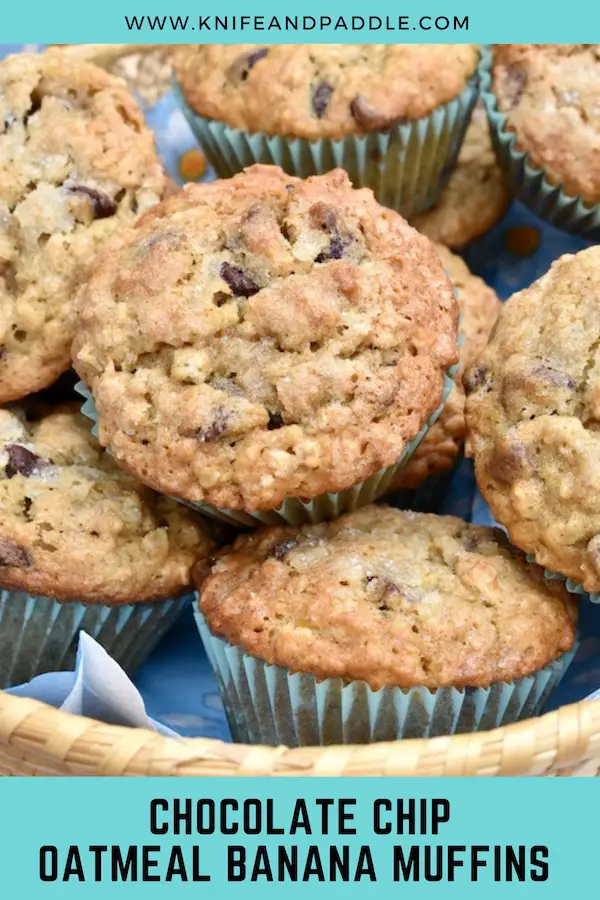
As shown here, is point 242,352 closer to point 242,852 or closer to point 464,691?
point 464,691

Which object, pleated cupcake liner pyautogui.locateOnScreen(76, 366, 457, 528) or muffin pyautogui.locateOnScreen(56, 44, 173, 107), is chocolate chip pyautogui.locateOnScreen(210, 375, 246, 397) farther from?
muffin pyautogui.locateOnScreen(56, 44, 173, 107)

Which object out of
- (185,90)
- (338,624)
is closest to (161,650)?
(338,624)

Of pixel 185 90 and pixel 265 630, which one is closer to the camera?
pixel 265 630

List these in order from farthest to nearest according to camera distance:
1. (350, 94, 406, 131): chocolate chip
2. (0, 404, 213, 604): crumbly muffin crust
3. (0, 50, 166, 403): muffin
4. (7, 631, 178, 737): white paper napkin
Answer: (350, 94, 406, 131): chocolate chip → (0, 50, 166, 403): muffin → (0, 404, 213, 604): crumbly muffin crust → (7, 631, 178, 737): white paper napkin

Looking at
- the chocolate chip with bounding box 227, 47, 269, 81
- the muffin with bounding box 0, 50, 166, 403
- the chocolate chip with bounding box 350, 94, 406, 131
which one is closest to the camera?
the muffin with bounding box 0, 50, 166, 403

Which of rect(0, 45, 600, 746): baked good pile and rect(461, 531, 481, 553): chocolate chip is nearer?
rect(0, 45, 600, 746): baked good pile

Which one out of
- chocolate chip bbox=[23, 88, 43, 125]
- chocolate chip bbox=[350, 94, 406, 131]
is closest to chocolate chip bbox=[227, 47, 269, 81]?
chocolate chip bbox=[350, 94, 406, 131]

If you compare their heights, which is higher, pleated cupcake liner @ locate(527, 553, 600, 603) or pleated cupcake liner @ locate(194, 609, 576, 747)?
pleated cupcake liner @ locate(527, 553, 600, 603)

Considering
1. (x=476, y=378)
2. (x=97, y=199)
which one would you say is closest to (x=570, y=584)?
(x=476, y=378)

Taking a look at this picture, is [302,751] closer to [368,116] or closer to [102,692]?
[102,692]
